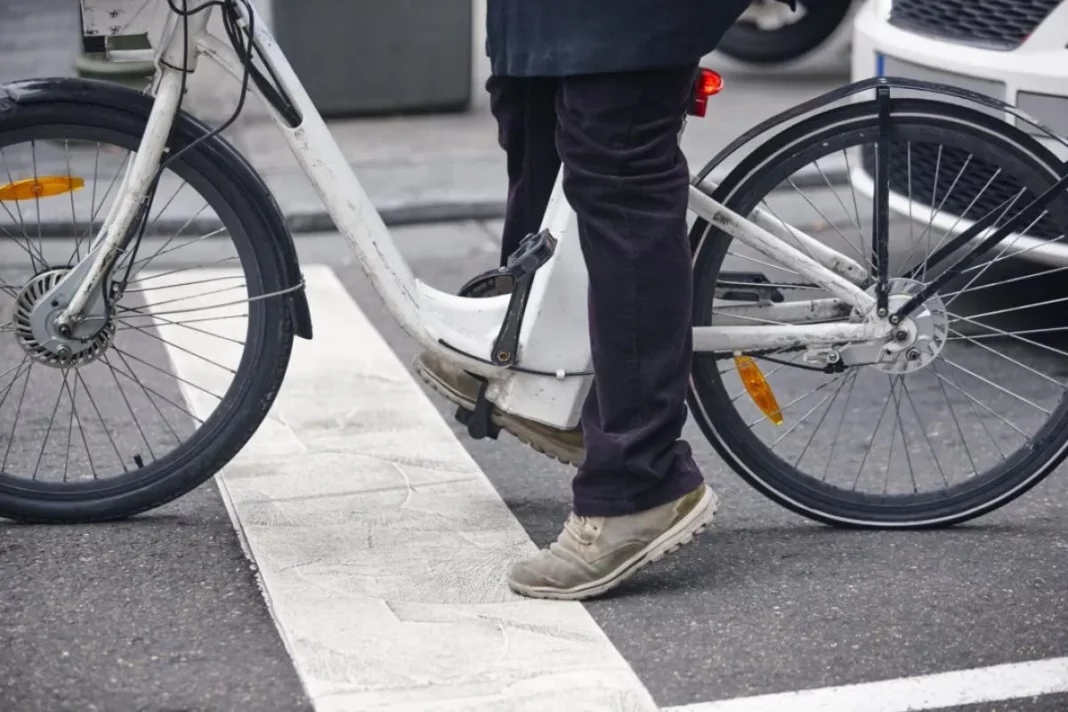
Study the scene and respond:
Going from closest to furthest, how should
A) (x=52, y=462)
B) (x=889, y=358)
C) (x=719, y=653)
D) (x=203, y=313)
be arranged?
1. (x=719, y=653)
2. (x=889, y=358)
3. (x=52, y=462)
4. (x=203, y=313)

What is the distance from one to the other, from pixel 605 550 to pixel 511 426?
41 centimetres

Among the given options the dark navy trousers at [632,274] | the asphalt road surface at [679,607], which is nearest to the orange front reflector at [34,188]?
the asphalt road surface at [679,607]

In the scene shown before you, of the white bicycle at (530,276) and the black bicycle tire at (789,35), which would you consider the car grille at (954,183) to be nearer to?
the white bicycle at (530,276)

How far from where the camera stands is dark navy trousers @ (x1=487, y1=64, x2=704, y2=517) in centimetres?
275

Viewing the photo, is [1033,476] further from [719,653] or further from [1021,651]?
[719,653]

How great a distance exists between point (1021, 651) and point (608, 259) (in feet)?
3.22

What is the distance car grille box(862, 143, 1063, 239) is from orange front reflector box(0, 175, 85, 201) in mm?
1626

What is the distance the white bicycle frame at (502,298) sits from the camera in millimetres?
3014

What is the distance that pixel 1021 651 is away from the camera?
281 centimetres

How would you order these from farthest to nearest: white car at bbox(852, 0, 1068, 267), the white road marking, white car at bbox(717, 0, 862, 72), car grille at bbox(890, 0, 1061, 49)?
white car at bbox(717, 0, 862, 72)
car grille at bbox(890, 0, 1061, 49)
white car at bbox(852, 0, 1068, 267)
the white road marking

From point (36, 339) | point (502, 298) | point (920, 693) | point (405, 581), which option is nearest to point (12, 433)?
point (36, 339)

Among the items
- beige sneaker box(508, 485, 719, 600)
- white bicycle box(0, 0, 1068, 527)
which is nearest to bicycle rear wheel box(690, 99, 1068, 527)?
white bicycle box(0, 0, 1068, 527)

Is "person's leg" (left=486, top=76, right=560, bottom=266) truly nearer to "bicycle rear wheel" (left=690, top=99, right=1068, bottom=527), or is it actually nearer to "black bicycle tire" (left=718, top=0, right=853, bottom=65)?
"bicycle rear wheel" (left=690, top=99, right=1068, bottom=527)

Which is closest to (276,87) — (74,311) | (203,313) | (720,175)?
(74,311)
